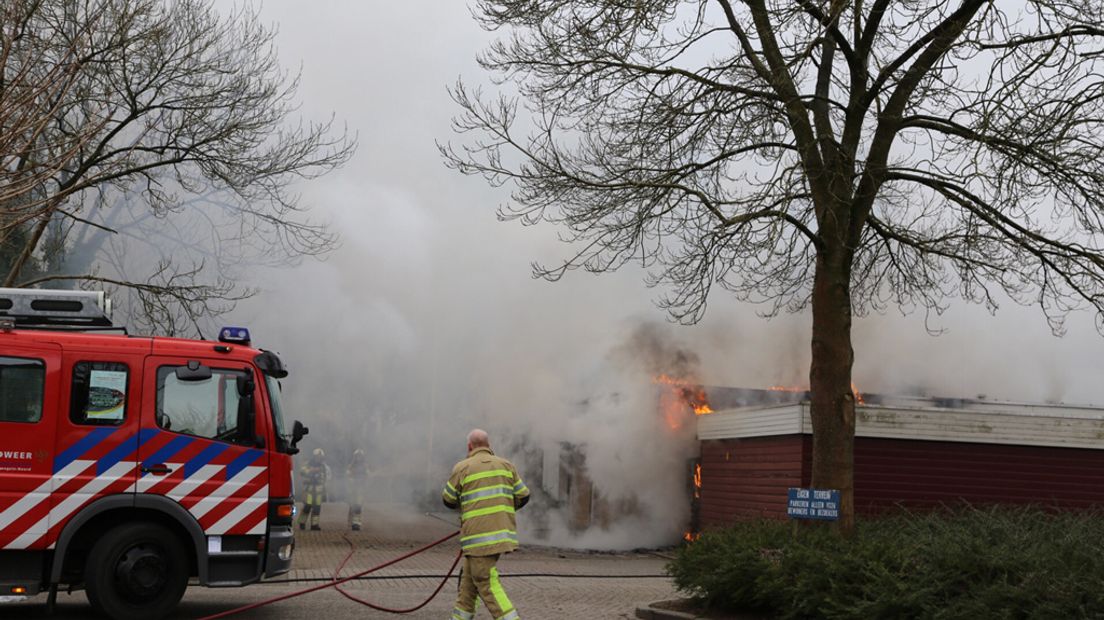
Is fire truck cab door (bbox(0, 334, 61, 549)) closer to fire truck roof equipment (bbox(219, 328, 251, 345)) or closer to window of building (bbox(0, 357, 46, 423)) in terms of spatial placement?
window of building (bbox(0, 357, 46, 423))

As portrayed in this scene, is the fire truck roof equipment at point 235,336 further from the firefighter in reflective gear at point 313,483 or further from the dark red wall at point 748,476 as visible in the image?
the firefighter in reflective gear at point 313,483

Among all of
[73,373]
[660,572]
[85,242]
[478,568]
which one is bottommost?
[660,572]

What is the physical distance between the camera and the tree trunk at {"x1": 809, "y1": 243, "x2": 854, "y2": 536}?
37.2 ft

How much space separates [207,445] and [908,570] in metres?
6.04

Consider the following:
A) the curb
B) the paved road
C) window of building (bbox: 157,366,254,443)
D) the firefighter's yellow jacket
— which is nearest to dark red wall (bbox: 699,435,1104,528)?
the paved road

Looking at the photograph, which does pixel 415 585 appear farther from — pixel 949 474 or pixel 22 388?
pixel 949 474

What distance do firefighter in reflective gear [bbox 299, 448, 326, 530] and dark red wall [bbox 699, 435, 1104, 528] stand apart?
8.31 metres

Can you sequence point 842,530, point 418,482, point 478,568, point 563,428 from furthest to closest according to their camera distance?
point 418,482 < point 563,428 < point 842,530 < point 478,568

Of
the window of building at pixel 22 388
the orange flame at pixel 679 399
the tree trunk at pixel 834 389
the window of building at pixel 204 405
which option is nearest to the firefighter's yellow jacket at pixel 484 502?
the window of building at pixel 204 405

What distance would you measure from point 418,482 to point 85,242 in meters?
8.67

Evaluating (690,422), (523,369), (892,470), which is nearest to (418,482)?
(523,369)

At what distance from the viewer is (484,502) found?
8.81 m

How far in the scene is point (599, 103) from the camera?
12.7 m

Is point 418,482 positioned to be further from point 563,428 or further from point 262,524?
point 262,524
